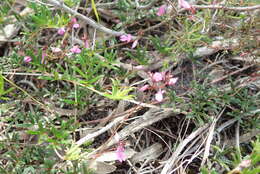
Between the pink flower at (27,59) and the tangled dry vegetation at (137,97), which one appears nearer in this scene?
the tangled dry vegetation at (137,97)

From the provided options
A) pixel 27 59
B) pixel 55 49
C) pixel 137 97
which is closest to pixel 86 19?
pixel 55 49

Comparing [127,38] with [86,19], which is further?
[127,38]

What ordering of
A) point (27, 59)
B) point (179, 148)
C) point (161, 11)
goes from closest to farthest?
1. point (179, 148)
2. point (27, 59)
3. point (161, 11)

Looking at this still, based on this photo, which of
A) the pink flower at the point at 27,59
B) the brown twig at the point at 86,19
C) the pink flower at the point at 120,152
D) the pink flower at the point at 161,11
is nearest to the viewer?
the pink flower at the point at 120,152

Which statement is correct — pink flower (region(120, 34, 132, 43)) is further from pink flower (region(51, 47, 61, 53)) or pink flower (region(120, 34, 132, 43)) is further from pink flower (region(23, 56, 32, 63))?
pink flower (region(23, 56, 32, 63))

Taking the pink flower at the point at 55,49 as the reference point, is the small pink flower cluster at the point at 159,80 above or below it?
below

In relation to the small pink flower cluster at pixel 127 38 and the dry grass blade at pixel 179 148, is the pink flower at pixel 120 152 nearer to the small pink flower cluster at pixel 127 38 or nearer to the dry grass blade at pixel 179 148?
the dry grass blade at pixel 179 148

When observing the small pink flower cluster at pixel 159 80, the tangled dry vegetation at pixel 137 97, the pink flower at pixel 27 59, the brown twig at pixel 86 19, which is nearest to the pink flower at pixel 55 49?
the tangled dry vegetation at pixel 137 97

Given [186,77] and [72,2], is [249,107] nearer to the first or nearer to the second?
[186,77]

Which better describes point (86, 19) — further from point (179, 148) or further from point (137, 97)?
point (179, 148)

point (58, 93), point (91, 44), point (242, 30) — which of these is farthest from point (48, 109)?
point (242, 30)

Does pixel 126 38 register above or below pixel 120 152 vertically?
above
